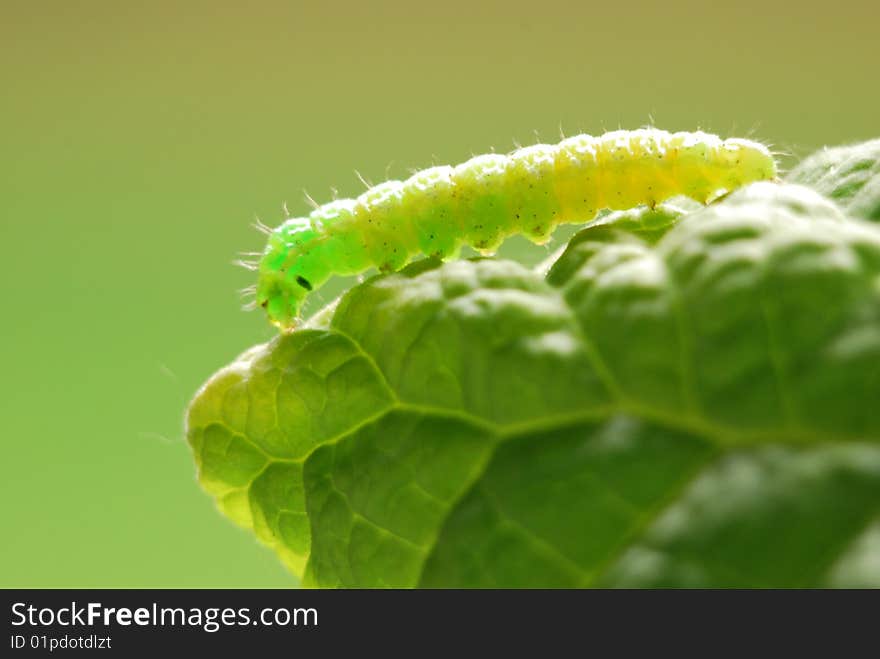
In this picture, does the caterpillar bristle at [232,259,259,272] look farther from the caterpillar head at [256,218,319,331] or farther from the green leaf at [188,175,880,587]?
the green leaf at [188,175,880,587]

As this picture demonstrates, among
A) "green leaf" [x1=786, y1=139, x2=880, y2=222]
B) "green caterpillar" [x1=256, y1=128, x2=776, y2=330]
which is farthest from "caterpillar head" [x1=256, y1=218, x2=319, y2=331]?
"green leaf" [x1=786, y1=139, x2=880, y2=222]

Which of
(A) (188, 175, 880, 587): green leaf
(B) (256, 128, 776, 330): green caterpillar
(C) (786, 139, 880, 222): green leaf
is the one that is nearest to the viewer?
(A) (188, 175, 880, 587): green leaf

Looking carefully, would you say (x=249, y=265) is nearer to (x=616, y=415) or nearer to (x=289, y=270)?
(x=289, y=270)

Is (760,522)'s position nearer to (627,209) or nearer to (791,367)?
(791,367)

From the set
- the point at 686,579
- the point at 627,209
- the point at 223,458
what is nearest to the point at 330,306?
the point at 223,458

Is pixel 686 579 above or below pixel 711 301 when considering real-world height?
below

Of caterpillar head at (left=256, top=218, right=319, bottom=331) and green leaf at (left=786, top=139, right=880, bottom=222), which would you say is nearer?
green leaf at (left=786, top=139, right=880, bottom=222)

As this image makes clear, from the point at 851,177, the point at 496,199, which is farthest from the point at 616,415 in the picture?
the point at 496,199
